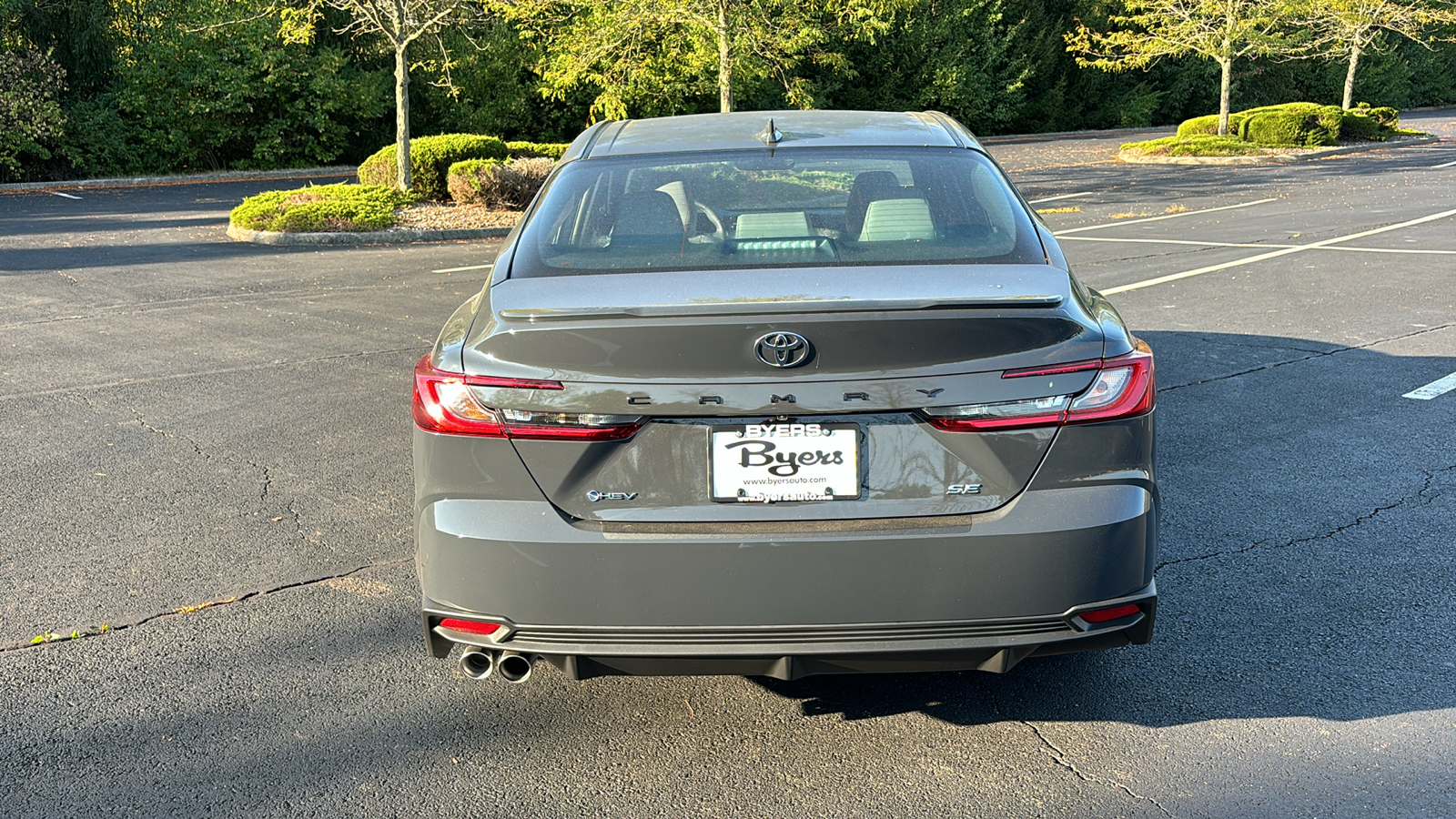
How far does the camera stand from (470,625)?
280 cm

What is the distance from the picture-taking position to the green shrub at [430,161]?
776 inches

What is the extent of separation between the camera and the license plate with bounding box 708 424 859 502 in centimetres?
261

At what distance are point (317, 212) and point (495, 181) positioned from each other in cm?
303

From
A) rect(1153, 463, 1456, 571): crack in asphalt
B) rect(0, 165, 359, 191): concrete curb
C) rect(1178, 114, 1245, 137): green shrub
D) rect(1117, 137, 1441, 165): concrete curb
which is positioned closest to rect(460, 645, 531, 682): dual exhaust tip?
rect(1153, 463, 1456, 571): crack in asphalt

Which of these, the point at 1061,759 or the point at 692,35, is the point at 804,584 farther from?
the point at 692,35

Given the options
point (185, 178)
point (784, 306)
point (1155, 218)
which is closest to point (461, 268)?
point (1155, 218)

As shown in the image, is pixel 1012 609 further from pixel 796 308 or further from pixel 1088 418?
pixel 796 308

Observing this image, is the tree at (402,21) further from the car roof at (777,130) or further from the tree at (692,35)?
the car roof at (777,130)

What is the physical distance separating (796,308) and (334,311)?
8.31 meters

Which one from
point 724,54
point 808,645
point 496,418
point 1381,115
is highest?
point 724,54

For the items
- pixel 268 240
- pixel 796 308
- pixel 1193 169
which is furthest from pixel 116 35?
pixel 796 308

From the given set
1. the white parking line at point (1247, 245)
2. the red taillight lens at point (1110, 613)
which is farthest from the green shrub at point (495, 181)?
the red taillight lens at point (1110, 613)

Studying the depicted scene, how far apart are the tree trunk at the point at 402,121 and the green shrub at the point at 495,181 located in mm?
984

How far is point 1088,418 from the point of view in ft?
8.78
